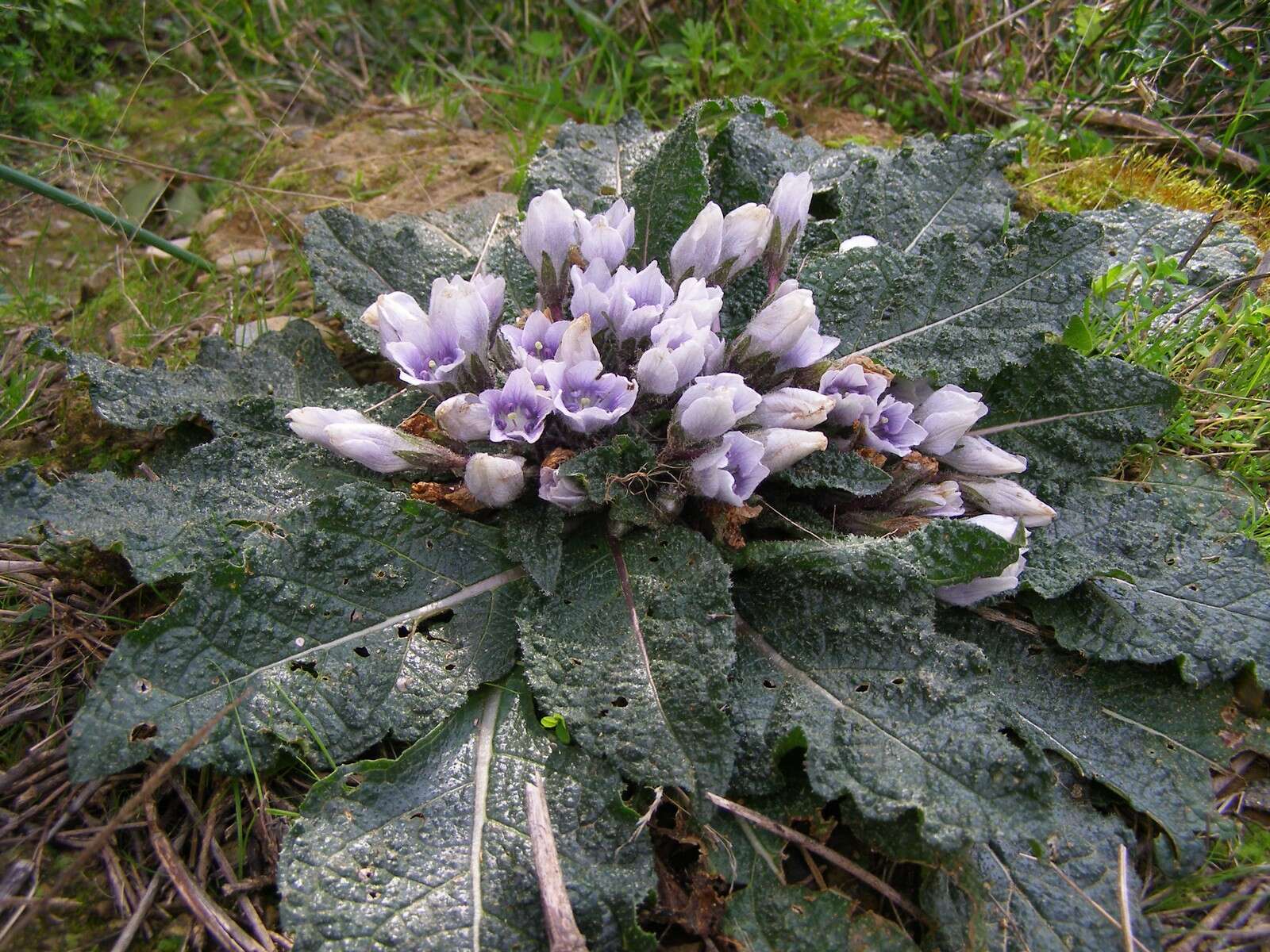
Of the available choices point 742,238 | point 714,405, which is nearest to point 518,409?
point 714,405

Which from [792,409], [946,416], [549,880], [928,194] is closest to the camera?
[549,880]

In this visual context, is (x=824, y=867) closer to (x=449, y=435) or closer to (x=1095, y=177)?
(x=449, y=435)

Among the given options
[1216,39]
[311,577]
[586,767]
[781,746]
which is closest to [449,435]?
[311,577]

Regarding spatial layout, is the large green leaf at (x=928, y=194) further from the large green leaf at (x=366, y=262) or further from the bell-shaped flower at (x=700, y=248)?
the large green leaf at (x=366, y=262)

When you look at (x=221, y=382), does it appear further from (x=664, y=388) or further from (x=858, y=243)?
(x=858, y=243)

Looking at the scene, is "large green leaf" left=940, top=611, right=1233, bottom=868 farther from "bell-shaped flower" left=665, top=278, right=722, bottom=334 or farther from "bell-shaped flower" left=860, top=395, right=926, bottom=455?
"bell-shaped flower" left=665, top=278, right=722, bottom=334

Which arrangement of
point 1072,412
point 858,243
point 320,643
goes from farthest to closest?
point 858,243
point 1072,412
point 320,643

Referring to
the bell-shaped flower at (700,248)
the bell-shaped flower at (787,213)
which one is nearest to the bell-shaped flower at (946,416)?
the bell-shaped flower at (787,213)
